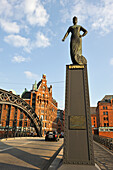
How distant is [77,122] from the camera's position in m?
5.10

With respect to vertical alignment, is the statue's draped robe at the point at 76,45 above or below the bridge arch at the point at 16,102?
above

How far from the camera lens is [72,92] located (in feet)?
18.4

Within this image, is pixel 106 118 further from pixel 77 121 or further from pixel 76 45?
pixel 77 121

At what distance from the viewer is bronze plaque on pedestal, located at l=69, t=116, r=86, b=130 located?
16.6 ft

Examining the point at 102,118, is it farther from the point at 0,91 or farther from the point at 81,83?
the point at 81,83

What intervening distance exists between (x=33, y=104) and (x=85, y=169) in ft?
193

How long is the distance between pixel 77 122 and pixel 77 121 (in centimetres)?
4

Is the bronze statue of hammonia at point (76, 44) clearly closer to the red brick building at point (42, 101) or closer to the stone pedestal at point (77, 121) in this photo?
the stone pedestal at point (77, 121)

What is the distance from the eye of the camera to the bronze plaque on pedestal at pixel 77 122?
16.6 feet

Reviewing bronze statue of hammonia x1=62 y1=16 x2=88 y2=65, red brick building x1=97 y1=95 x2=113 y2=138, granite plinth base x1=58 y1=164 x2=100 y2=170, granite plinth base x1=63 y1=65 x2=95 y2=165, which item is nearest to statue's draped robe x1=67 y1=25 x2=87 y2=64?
bronze statue of hammonia x1=62 y1=16 x2=88 y2=65

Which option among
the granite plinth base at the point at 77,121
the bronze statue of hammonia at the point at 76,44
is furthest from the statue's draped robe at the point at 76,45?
the granite plinth base at the point at 77,121

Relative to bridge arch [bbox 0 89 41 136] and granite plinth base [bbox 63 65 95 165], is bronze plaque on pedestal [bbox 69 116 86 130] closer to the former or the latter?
granite plinth base [bbox 63 65 95 165]

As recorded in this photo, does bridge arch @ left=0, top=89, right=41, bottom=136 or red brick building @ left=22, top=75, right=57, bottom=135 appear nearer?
bridge arch @ left=0, top=89, right=41, bottom=136

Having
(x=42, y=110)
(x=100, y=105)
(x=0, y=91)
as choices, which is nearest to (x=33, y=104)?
(x=42, y=110)
